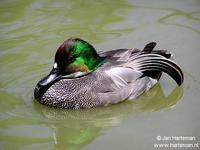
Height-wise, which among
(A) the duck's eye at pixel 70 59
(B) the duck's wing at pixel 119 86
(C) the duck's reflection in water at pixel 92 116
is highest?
(A) the duck's eye at pixel 70 59

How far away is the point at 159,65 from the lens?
27.6 ft

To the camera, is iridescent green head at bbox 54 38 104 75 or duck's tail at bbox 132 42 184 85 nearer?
iridescent green head at bbox 54 38 104 75

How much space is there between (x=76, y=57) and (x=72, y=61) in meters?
0.08

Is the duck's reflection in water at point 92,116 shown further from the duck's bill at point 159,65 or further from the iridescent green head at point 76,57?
the iridescent green head at point 76,57

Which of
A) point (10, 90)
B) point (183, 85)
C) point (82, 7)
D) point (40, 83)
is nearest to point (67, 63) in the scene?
point (40, 83)

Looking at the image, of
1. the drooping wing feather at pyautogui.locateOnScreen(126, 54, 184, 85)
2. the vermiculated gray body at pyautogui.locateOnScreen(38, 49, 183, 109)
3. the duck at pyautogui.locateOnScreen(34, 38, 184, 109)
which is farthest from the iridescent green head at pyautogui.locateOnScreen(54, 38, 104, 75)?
the drooping wing feather at pyautogui.locateOnScreen(126, 54, 184, 85)

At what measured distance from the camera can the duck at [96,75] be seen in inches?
321

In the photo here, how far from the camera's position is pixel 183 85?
8.56 metres

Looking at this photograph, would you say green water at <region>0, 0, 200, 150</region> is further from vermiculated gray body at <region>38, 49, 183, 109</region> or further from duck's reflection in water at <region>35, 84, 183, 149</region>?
vermiculated gray body at <region>38, 49, 183, 109</region>

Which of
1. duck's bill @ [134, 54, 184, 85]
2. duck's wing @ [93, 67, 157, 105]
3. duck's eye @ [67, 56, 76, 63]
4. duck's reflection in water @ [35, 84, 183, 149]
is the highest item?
duck's eye @ [67, 56, 76, 63]

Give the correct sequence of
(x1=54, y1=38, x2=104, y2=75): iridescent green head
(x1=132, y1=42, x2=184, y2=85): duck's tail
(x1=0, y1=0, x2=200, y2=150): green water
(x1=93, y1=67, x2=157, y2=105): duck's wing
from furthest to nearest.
A: (x1=132, y1=42, x2=184, y2=85): duck's tail, (x1=93, y1=67, x2=157, y2=105): duck's wing, (x1=54, y1=38, x2=104, y2=75): iridescent green head, (x1=0, y1=0, x2=200, y2=150): green water

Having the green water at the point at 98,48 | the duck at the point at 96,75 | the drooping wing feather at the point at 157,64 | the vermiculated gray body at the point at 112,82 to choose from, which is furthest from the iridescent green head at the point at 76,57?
the green water at the point at 98,48

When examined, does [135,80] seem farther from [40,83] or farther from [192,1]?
[192,1]

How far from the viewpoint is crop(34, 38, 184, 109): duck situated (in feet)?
26.7
